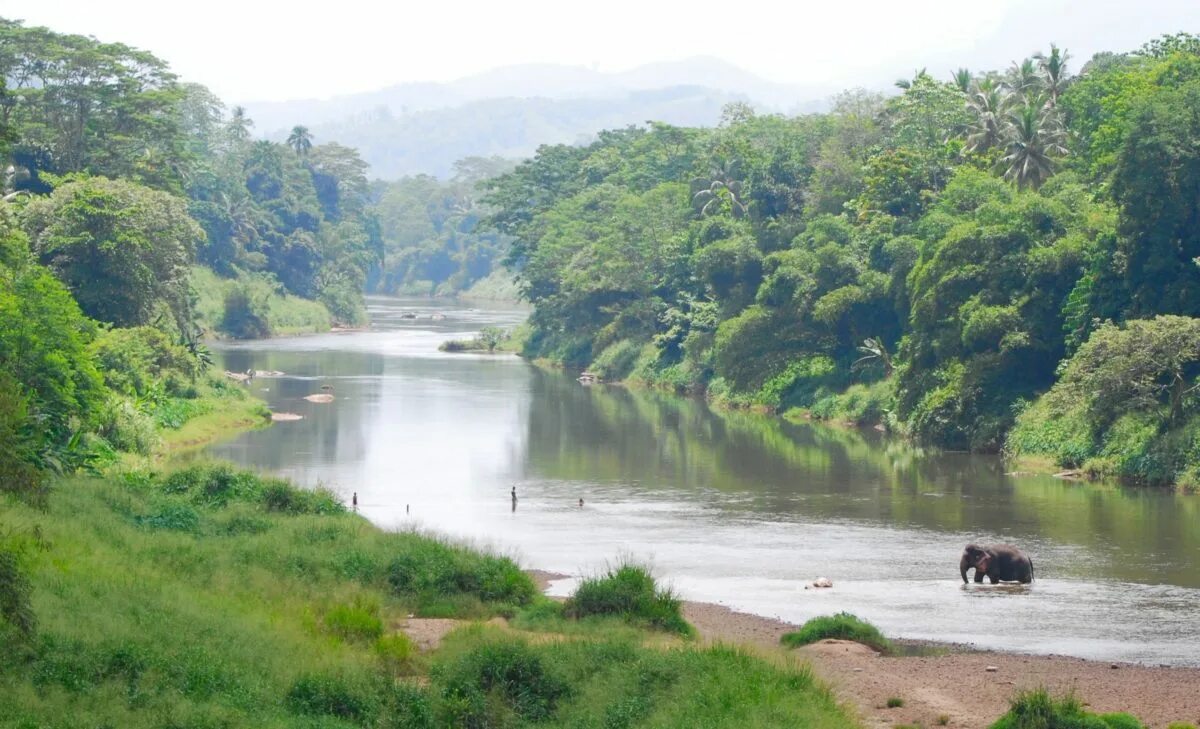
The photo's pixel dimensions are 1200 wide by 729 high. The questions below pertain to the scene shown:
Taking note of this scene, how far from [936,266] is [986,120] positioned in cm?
1515

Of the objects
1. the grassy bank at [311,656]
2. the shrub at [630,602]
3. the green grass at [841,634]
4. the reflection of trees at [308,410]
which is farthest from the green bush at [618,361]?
the shrub at [630,602]

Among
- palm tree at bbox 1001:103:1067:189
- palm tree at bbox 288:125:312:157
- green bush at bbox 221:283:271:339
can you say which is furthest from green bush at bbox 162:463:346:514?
palm tree at bbox 288:125:312:157

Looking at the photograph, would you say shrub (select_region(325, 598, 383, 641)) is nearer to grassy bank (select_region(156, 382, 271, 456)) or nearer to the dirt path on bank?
the dirt path on bank

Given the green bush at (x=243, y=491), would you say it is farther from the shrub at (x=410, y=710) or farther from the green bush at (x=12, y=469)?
the green bush at (x=12, y=469)

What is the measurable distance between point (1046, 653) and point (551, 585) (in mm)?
10191

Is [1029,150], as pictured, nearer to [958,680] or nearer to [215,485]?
[215,485]

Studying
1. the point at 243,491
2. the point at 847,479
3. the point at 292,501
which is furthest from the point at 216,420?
the point at 292,501

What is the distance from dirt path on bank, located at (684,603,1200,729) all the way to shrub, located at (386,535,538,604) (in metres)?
3.41

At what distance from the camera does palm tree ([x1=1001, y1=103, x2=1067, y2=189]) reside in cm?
6512

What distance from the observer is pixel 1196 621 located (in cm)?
Result: 2905

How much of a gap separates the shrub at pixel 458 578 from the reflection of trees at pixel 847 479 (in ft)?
46.3

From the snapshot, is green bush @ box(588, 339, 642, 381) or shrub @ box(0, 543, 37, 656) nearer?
shrub @ box(0, 543, 37, 656)

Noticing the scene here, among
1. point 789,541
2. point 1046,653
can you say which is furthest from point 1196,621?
point 789,541

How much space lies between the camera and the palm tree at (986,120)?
2741 inches
